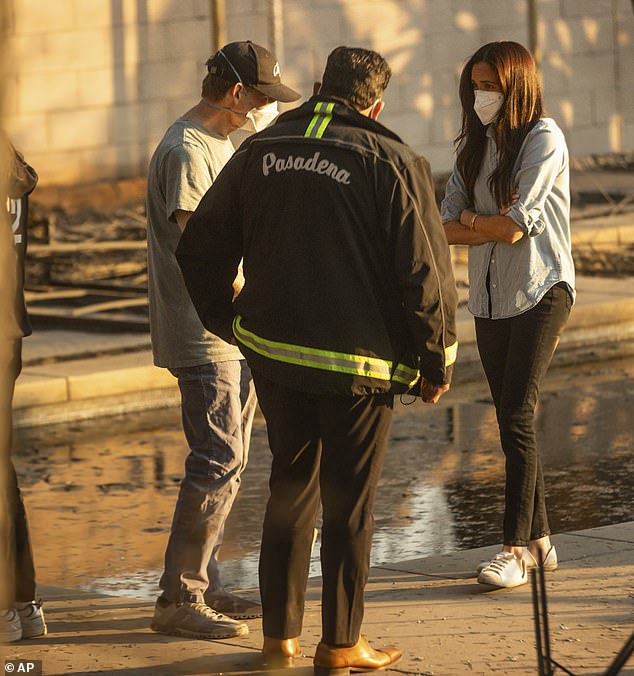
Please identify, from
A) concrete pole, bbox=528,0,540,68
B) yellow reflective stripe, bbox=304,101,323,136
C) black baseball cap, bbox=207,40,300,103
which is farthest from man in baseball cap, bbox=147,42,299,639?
concrete pole, bbox=528,0,540,68

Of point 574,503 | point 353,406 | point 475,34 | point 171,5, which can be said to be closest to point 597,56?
point 475,34

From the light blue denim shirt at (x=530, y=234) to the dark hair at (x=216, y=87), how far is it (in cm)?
103

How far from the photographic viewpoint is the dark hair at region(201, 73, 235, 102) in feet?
17.3

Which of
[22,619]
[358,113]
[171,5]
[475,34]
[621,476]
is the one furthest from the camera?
[475,34]

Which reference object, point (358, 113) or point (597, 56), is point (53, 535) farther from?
point (597, 56)

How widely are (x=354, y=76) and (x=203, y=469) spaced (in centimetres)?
138

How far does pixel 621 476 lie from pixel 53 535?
272 cm

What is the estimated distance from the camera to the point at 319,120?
15.3ft

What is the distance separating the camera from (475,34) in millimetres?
19359

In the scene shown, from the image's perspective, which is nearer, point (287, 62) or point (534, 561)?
point (534, 561)

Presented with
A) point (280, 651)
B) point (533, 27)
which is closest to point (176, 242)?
point (280, 651)

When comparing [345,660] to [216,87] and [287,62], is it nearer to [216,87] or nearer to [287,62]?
[216,87]

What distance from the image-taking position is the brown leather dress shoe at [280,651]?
4.90 meters

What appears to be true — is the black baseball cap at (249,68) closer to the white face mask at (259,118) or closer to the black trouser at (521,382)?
the white face mask at (259,118)
